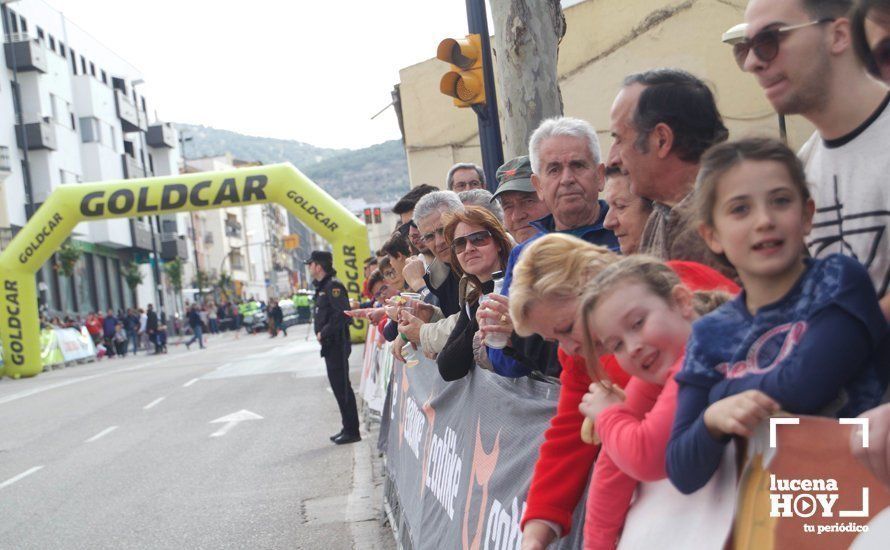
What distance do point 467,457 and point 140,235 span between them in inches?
2358

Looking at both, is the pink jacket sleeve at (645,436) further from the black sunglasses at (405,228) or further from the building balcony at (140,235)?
the building balcony at (140,235)

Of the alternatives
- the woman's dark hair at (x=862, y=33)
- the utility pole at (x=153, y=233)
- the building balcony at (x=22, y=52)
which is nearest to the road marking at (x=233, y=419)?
the woman's dark hair at (x=862, y=33)

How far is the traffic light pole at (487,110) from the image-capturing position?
8.47 m

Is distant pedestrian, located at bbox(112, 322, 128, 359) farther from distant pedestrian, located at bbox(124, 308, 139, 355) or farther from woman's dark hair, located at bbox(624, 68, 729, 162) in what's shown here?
woman's dark hair, located at bbox(624, 68, 729, 162)

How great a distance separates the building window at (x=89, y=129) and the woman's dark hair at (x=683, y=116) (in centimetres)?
5603

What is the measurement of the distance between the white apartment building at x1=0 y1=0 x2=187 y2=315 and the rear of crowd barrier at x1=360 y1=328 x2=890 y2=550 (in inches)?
1509

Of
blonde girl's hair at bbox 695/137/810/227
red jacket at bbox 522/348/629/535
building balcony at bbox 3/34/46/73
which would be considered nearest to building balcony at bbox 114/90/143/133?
building balcony at bbox 3/34/46/73

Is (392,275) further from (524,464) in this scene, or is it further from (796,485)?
(796,485)

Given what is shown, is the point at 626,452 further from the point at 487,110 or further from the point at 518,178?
the point at 487,110

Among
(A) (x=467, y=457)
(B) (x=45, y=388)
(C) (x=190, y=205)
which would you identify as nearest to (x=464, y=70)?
(A) (x=467, y=457)

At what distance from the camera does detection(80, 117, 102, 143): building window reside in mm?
55219

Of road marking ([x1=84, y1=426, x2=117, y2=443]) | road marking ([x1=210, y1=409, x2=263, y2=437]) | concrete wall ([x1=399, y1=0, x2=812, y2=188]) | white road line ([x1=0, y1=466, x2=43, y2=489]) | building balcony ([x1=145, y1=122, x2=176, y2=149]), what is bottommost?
road marking ([x1=210, y1=409, x2=263, y2=437])

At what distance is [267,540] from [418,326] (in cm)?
230

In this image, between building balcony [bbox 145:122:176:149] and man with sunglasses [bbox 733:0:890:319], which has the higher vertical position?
building balcony [bbox 145:122:176:149]
